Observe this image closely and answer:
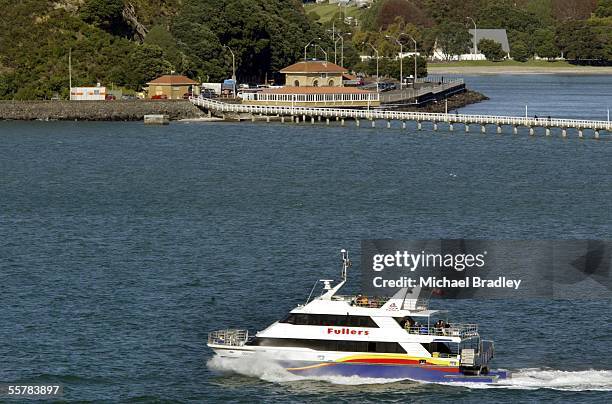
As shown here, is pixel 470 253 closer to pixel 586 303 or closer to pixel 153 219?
pixel 586 303

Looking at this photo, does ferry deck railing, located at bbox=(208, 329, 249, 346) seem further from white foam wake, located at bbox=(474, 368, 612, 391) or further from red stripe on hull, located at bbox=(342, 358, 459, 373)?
white foam wake, located at bbox=(474, 368, 612, 391)

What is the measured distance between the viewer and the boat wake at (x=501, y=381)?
5907 centimetres

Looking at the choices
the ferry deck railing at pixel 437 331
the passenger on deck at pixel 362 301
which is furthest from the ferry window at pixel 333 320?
the ferry deck railing at pixel 437 331

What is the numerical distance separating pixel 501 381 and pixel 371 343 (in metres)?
5.96

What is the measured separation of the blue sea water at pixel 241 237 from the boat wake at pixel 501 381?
10cm

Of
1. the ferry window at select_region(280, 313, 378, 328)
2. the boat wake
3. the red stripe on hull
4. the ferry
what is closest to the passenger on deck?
the ferry

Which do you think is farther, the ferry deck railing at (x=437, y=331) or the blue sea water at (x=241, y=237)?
the blue sea water at (x=241, y=237)

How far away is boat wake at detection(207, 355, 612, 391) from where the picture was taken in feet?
194

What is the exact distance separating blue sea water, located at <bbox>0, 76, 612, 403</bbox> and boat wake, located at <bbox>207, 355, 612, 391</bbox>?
101 millimetres

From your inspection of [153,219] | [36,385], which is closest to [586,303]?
[36,385]

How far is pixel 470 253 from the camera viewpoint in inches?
2232

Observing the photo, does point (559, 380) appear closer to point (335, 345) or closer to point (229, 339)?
point (335, 345)

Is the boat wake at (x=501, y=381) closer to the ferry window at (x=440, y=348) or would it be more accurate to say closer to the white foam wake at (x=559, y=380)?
the white foam wake at (x=559, y=380)

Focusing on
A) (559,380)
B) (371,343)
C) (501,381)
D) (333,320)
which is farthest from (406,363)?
(559,380)
